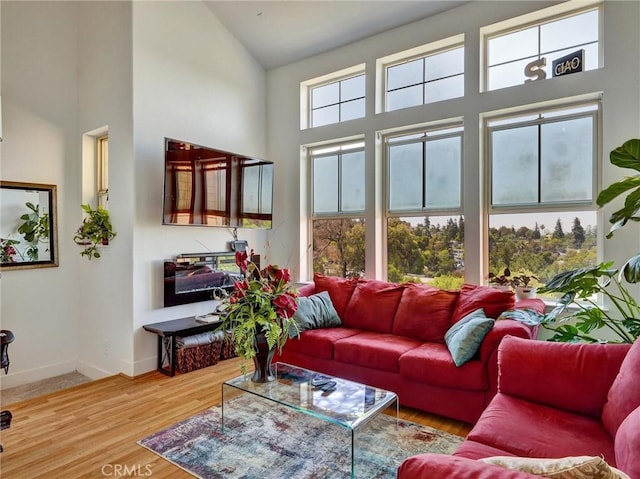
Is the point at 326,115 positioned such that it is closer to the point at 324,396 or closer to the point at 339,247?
the point at 339,247

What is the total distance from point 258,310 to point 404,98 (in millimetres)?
3052

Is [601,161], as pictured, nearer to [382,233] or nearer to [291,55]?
[382,233]

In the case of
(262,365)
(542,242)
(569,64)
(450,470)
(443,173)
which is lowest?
(262,365)

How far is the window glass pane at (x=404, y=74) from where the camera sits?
13.5 feet

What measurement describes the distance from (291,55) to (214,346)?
12.1 ft

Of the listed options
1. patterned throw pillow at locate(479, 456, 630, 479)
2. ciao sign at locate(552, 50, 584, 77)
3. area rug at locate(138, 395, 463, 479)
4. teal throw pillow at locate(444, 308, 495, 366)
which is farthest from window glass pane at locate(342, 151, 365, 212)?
patterned throw pillow at locate(479, 456, 630, 479)

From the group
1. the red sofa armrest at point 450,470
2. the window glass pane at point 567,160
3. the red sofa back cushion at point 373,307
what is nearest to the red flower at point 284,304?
the red sofa back cushion at point 373,307

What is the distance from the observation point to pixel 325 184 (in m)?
4.84

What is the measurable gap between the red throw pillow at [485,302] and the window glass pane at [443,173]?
1.09m

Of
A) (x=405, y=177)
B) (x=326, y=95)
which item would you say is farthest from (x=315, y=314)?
(x=326, y=95)

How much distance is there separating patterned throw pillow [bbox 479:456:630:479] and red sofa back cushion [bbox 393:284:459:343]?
217cm

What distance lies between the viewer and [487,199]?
369cm

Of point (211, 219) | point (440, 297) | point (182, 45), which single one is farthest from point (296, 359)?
point (182, 45)

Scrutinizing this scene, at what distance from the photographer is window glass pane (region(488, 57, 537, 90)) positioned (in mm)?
3523
